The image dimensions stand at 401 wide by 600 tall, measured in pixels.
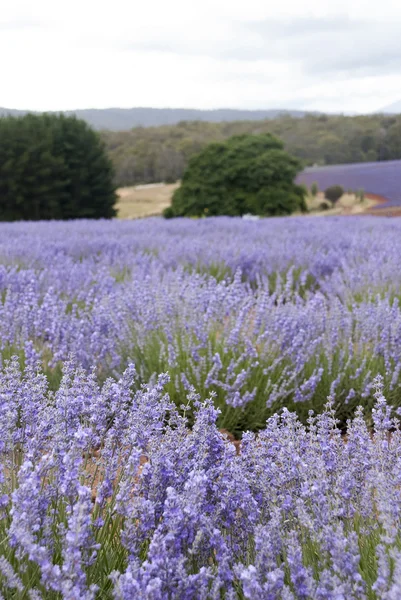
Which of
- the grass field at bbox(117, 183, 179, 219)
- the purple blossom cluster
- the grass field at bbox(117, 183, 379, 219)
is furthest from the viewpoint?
the grass field at bbox(117, 183, 179, 219)

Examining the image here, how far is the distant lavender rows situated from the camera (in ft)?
→ 61.8

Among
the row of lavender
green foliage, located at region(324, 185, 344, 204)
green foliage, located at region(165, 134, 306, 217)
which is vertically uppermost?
the row of lavender

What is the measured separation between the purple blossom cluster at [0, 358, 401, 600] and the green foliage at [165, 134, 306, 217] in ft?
59.3

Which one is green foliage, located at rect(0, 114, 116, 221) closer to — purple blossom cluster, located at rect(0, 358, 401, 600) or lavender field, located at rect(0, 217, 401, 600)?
lavender field, located at rect(0, 217, 401, 600)

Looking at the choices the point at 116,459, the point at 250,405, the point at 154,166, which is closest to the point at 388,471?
the point at 116,459

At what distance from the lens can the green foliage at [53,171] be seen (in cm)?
2450

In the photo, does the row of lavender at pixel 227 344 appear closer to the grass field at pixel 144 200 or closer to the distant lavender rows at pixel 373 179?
the distant lavender rows at pixel 373 179

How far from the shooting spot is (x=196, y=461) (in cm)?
165

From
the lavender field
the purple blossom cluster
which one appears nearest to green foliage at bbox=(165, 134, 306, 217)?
the lavender field

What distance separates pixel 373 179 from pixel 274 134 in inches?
209

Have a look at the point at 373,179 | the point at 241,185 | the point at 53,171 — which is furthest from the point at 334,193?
the point at 53,171

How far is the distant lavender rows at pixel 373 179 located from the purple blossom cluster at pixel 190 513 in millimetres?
17099

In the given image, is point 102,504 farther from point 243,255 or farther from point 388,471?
point 243,255

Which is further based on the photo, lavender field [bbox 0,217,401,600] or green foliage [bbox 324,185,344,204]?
green foliage [bbox 324,185,344,204]
